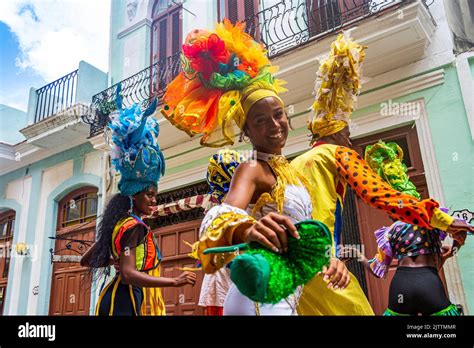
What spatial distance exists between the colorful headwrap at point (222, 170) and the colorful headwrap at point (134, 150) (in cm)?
38

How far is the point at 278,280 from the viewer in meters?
0.89

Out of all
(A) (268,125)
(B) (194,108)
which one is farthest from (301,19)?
(A) (268,125)

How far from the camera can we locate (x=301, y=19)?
5156mm

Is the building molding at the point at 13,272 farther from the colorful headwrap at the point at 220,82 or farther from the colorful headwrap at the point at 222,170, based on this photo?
the colorful headwrap at the point at 220,82

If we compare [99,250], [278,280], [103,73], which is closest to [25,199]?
[103,73]

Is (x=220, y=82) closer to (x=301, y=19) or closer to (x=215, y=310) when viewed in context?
(x=215, y=310)

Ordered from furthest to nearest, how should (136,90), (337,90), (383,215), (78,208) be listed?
(78,208)
(136,90)
(383,215)
(337,90)

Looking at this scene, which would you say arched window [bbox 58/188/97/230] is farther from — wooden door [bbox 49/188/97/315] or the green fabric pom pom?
the green fabric pom pom

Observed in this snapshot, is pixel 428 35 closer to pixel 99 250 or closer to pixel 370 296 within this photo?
pixel 370 296

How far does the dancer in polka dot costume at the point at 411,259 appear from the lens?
6.99ft

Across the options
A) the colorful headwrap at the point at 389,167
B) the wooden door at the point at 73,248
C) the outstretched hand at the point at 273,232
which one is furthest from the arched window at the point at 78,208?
the outstretched hand at the point at 273,232

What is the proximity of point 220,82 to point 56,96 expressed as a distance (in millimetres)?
6779

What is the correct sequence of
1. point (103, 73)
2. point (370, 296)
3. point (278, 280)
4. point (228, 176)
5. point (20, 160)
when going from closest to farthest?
point (278, 280) → point (228, 176) → point (370, 296) → point (103, 73) → point (20, 160)
